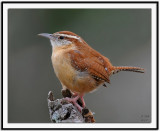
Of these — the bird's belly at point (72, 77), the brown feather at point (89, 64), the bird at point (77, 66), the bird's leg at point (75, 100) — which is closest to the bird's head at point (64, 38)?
the bird at point (77, 66)

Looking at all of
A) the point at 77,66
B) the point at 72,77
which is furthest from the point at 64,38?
the point at 72,77

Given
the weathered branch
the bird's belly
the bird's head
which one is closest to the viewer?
the weathered branch

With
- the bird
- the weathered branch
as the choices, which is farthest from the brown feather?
the weathered branch

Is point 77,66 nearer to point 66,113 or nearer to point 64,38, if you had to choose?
point 64,38

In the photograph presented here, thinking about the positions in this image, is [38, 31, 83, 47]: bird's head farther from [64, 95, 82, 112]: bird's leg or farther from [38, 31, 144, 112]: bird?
[64, 95, 82, 112]: bird's leg
